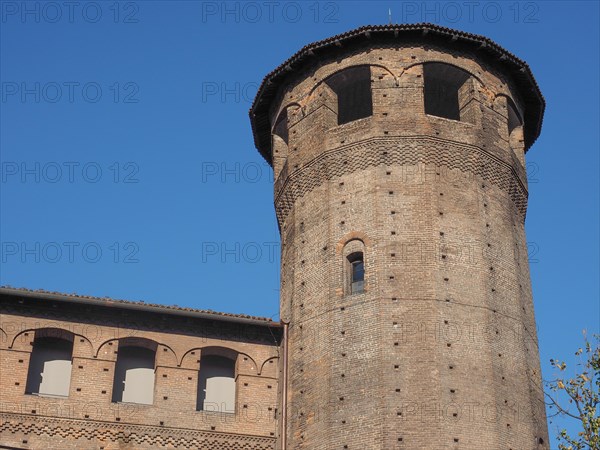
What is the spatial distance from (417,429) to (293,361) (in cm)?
358

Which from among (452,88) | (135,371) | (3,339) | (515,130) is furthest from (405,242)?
(3,339)

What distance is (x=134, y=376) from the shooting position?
69.8 feet

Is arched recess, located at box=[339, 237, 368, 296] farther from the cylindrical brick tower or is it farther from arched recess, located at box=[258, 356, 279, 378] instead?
arched recess, located at box=[258, 356, 279, 378]

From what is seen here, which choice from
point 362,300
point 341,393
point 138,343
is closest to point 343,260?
point 362,300

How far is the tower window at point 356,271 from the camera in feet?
67.3

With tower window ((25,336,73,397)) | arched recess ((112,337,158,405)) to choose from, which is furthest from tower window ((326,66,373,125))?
tower window ((25,336,73,397))

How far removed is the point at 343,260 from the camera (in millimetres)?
20750

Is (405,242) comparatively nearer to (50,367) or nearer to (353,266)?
(353,266)

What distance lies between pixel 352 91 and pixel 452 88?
238cm

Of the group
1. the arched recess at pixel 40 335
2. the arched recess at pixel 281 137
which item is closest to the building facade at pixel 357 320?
the arched recess at pixel 40 335

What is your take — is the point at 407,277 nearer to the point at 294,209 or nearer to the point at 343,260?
the point at 343,260

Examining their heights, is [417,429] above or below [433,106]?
below

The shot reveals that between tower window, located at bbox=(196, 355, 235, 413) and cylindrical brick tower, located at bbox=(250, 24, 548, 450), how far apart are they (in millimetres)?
1570

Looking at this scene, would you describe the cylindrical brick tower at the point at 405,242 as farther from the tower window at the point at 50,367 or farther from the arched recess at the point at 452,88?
the tower window at the point at 50,367
